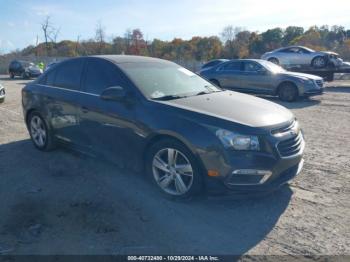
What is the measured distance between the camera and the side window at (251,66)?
1266cm

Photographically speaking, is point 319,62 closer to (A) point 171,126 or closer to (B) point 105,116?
(B) point 105,116

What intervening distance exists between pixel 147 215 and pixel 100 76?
7.17ft

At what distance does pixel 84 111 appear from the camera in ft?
16.3

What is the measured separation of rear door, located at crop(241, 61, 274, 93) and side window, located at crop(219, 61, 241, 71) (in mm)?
259

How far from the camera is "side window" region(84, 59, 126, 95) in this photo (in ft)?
15.5

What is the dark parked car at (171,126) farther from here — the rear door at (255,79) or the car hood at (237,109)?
the rear door at (255,79)

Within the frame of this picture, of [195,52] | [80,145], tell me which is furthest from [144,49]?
[80,145]

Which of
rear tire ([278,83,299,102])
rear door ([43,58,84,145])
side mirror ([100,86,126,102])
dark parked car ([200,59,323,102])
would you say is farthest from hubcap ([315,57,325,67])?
side mirror ([100,86,126,102])

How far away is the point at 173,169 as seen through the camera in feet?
13.4

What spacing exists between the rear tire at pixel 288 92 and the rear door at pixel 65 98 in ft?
27.6

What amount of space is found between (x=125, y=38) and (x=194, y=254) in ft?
215

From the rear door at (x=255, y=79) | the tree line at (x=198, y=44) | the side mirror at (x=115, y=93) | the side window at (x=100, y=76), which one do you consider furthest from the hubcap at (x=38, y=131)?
the tree line at (x=198, y=44)

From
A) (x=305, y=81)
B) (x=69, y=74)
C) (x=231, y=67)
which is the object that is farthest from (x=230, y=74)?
(x=69, y=74)

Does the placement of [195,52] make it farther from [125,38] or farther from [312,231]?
[312,231]
